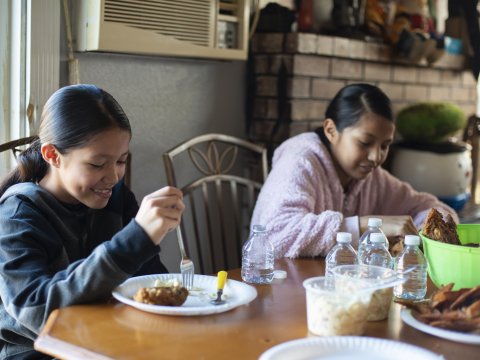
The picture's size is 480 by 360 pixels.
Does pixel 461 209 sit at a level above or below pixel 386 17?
below

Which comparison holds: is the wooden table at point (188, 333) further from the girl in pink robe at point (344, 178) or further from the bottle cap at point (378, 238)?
the girl in pink robe at point (344, 178)

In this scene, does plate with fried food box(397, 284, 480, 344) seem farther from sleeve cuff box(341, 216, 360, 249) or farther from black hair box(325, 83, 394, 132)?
black hair box(325, 83, 394, 132)

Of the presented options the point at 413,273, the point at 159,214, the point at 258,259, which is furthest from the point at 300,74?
the point at 159,214

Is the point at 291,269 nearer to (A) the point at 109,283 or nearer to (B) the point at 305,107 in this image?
(A) the point at 109,283

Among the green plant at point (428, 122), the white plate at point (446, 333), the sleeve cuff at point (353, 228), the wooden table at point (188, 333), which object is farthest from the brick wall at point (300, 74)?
the white plate at point (446, 333)

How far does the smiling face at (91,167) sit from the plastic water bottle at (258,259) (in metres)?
0.32

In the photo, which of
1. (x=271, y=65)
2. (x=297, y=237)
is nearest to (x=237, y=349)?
(x=297, y=237)

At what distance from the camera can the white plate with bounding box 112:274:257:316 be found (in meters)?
1.21

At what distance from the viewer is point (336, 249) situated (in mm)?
1465

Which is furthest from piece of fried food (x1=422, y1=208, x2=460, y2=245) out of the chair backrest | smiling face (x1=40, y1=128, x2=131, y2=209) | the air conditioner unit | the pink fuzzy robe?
the air conditioner unit

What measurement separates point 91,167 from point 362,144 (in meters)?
0.98

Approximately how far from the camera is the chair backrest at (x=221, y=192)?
2307 millimetres

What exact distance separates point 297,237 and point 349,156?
20.1 inches

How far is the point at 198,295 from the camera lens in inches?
52.8
